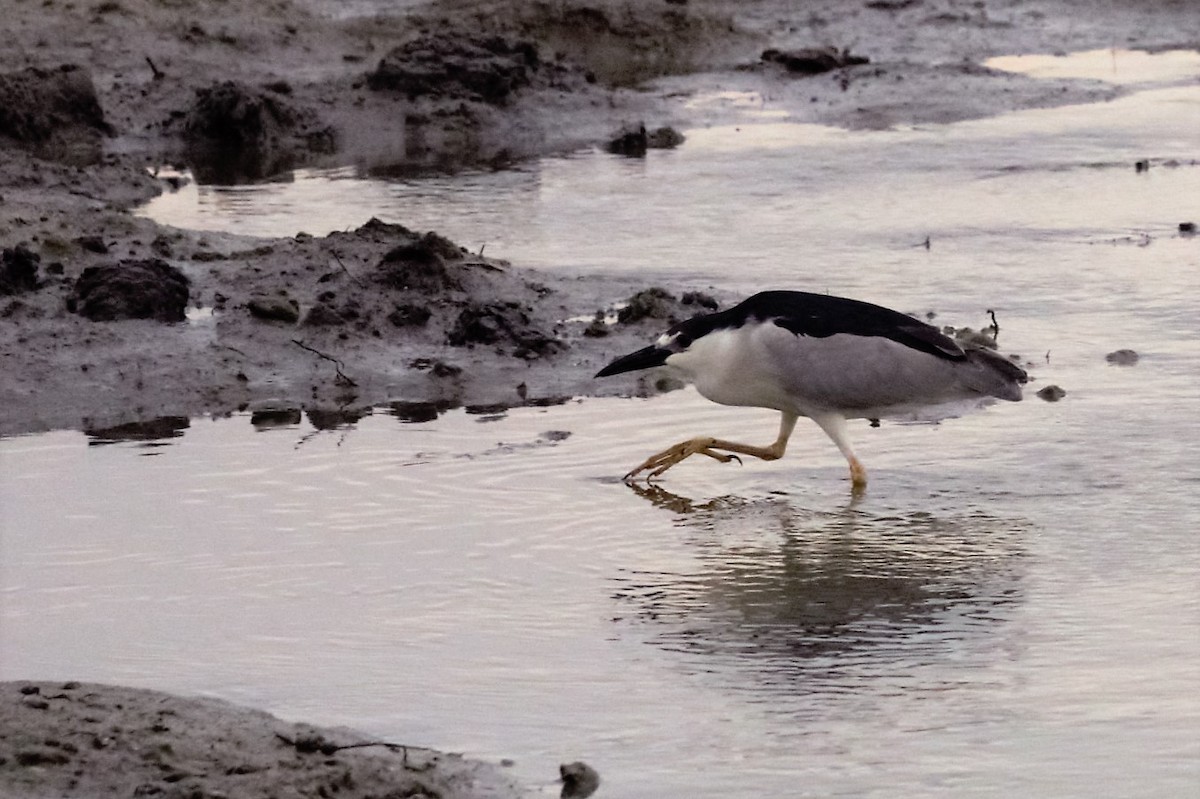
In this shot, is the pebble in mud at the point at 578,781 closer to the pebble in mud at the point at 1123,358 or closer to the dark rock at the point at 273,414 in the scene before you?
the dark rock at the point at 273,414

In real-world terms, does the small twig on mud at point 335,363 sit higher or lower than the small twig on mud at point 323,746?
higher

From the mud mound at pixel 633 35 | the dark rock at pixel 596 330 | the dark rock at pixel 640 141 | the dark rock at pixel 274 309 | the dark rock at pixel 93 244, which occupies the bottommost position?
the dark rock at pixel 596 330

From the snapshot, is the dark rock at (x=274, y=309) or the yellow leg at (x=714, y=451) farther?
the dark rock at (x=274, y=309)

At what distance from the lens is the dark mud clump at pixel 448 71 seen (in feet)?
56.6

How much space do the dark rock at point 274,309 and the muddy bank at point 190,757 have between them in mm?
4725

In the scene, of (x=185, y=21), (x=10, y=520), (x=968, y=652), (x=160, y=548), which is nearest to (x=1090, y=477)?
(x=968, y=652)

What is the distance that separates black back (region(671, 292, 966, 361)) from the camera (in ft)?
28.4

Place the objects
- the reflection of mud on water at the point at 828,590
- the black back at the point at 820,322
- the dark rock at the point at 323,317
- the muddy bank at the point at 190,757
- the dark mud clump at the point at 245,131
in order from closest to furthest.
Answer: the muddy bank at the point at 190,757
the reflection of mud on water at the point at 828,590
the black back at the point at 820,322
the dark rock at the point at 323,317
the dark mud clump at the point at 245,131

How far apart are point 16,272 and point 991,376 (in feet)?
15.9

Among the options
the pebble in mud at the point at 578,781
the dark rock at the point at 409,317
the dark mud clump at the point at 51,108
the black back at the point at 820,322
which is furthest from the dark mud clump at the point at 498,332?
the dark mud clump at the point at 51,108

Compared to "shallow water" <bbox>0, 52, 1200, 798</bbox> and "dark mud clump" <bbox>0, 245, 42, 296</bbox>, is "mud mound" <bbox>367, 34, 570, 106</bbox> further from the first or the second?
"dark mud clump" <bbox>0, 245, 42, 296</bbox>

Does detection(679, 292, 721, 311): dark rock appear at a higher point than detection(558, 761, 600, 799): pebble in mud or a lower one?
higher

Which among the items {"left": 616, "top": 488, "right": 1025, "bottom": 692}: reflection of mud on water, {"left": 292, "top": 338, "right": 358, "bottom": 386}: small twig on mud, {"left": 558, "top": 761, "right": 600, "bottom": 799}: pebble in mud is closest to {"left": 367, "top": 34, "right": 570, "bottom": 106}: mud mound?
{"left": 292, "top": 338, "right": 358, "bottom": 386}: small twig on mud

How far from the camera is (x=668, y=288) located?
11.4 m
